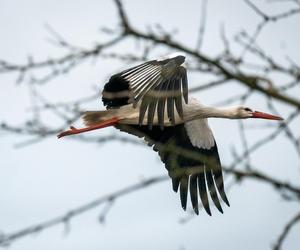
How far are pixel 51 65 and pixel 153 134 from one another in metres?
6.31

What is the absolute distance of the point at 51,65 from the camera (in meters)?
3.67

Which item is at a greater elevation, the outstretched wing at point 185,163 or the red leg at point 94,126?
the red leg at point 94,126

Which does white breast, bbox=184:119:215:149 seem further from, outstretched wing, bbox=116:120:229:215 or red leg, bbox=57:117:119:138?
red leg, bbox=57:117:119:138

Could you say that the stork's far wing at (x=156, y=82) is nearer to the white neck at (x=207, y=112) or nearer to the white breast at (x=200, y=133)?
the white neck at (x=207, y=112)

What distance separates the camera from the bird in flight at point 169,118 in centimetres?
754

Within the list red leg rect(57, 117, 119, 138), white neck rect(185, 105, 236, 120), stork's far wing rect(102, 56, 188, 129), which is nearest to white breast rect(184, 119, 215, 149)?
white neck rect(185, 105, 236, 120)

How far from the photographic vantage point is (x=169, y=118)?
7.67 m

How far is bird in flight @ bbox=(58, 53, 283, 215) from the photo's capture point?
7.54 meters

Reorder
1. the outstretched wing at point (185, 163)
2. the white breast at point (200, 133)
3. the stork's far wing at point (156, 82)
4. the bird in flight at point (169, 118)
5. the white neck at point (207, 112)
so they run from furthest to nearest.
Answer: the white breast at point (200, 133) → the outstretched wing at point (185, 163) → the white neck at point (207, 112) → the bird in flight at point (169, 118) → the stork's far wing at point (156, 82)

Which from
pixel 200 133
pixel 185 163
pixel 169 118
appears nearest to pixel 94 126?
pixel 185 163

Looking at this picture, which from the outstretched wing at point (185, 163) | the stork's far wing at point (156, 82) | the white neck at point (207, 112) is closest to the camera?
the stork's far wing at point (156, 82)

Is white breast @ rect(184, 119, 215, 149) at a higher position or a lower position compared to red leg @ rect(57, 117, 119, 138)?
lower

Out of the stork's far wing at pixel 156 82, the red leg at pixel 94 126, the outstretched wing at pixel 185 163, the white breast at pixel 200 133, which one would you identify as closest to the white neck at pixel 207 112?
the outstretched wing at pixel 185 163

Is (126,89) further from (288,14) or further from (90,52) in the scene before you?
(90,52)
